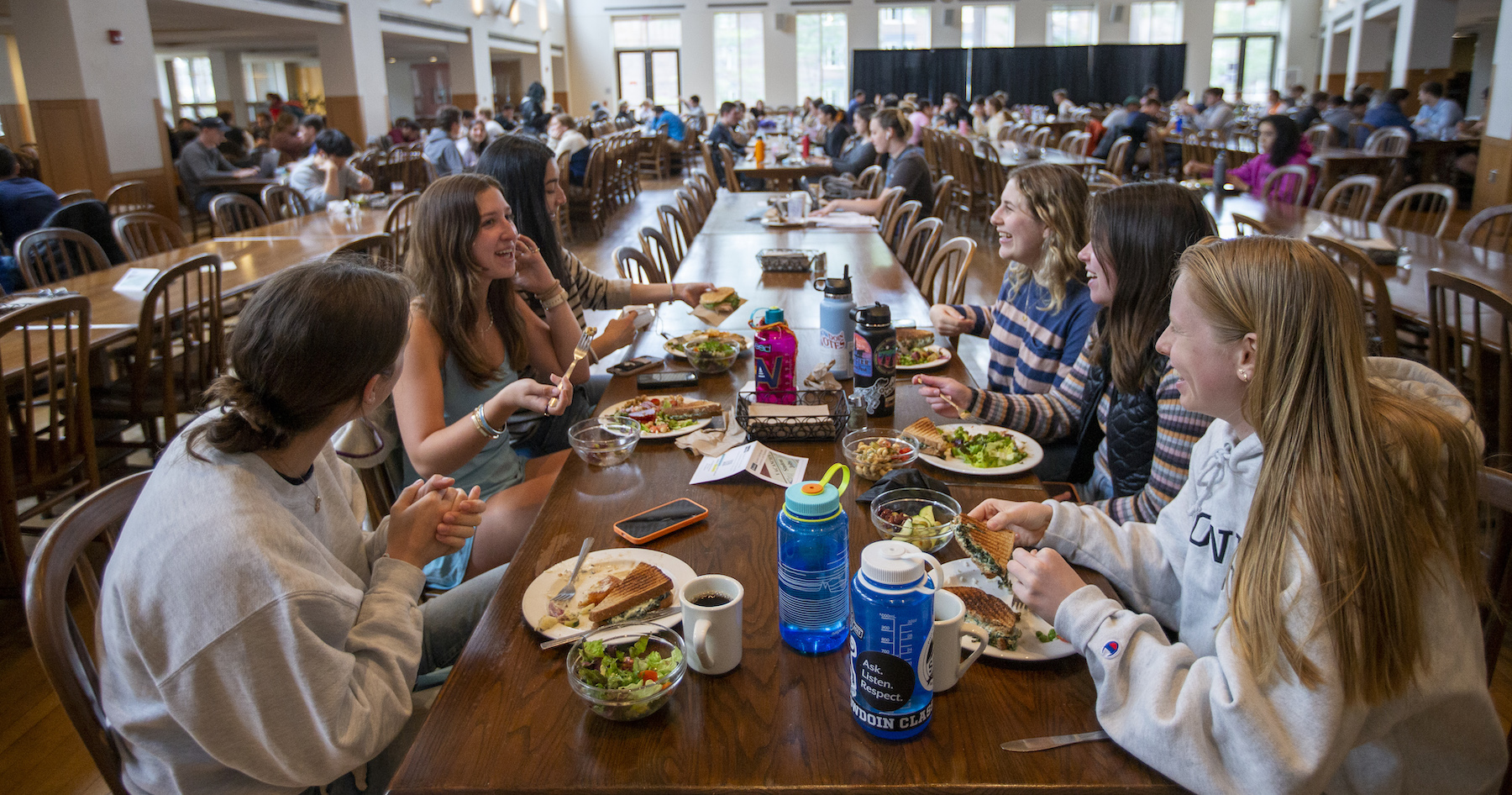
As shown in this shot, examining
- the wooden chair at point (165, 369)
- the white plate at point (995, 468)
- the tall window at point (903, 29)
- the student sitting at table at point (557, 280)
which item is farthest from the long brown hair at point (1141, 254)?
the tall window at point (903, 29)

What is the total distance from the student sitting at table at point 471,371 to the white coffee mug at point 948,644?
0.93 meters

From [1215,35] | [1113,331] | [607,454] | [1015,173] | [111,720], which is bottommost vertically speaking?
[111,720]

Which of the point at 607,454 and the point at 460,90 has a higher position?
the point at 460,90

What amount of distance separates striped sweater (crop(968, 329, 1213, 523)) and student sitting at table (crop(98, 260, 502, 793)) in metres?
1.13

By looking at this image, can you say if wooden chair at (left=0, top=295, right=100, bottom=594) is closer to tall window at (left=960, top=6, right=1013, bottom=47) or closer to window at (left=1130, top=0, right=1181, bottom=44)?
tall window at (left=960, top=6, right=1013, bottom=47)

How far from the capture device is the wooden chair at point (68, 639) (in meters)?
1.00

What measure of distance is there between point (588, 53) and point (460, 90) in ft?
19.7

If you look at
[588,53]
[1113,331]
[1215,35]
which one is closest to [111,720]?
[1113,331]

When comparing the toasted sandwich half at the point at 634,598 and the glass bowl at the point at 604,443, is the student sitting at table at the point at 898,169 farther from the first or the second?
the toasted sandwich half at the point at 634,598

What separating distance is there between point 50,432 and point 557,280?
4.71 ft

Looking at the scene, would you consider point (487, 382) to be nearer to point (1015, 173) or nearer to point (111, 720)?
point (111, 720)

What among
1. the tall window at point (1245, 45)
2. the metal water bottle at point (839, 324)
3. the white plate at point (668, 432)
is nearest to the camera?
the white plate at point (668, 432)

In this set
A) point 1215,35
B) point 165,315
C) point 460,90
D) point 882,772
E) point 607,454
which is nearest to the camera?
point 882,772

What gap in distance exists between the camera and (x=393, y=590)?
1.15 meters
